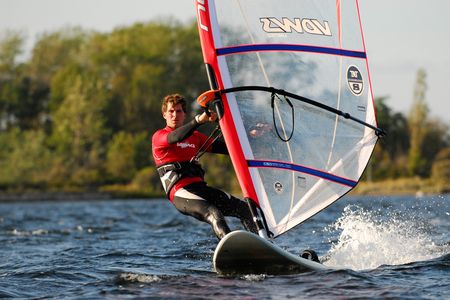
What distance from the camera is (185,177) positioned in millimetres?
8562

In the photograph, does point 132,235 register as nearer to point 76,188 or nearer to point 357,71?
point 357,71

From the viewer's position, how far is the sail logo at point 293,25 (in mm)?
8414

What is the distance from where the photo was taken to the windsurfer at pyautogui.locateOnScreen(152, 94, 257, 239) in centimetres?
845

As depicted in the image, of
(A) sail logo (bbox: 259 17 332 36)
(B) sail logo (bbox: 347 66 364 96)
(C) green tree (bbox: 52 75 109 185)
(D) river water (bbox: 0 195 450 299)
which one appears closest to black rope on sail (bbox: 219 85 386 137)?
(B) sail logo (bbox: 347 66 364 96)

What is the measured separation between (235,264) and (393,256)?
218 cm

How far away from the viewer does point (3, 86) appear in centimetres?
6719

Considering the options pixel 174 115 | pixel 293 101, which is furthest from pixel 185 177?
pixel 293 101

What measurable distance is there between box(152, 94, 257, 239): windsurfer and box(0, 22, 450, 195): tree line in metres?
45.1

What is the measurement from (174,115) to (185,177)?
2.03 feet

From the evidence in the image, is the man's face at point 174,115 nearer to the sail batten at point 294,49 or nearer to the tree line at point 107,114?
the sail batten at point 294,49

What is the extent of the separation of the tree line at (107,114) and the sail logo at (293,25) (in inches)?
1793

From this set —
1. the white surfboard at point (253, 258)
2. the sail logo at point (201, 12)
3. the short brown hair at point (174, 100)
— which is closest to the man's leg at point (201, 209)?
the white surfboard at point (253, 258)

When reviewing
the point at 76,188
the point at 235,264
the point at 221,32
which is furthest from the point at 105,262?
the point at 76,188

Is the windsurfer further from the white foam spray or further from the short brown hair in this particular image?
the white foam spray
